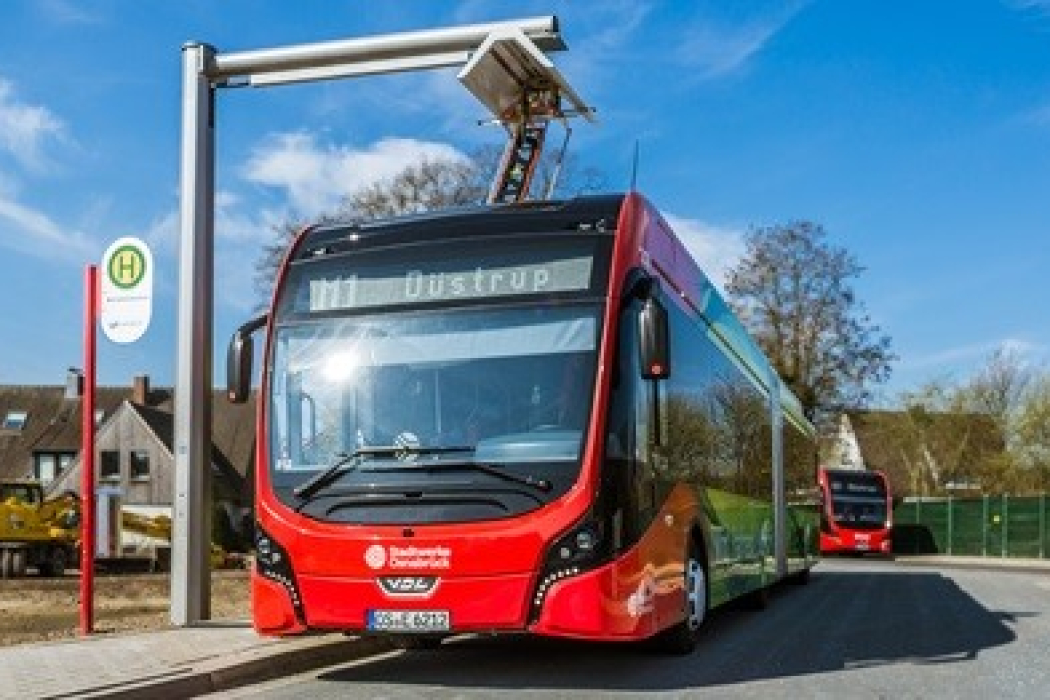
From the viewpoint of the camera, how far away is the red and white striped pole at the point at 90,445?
38.4ft

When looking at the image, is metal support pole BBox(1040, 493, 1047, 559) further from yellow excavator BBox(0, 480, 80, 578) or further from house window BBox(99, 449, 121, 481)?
house window BBox(99, 449, 121, 481)

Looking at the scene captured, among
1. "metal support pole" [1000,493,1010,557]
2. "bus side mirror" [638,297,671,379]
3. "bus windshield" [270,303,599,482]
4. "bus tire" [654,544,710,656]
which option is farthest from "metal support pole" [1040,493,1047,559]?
"bus windshield" [270,303,599,482]

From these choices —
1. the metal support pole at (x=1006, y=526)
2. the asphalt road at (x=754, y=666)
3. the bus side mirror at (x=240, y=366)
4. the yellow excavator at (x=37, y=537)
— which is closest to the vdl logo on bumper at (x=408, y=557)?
the asphalt road at (x=754, y=666)

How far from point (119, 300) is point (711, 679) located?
20.4 ft

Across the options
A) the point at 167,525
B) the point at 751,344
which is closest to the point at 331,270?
the point at 751,344

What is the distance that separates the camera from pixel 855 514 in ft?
150

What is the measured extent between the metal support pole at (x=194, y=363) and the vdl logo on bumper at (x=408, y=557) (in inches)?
166

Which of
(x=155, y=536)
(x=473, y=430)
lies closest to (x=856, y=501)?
(x=155, y=536)

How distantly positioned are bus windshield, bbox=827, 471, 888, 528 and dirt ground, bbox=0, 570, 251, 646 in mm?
24367

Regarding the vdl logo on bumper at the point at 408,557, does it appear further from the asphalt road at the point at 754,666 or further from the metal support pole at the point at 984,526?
the metal support pole at the point at 984,526

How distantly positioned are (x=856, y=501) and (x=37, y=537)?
26.2m

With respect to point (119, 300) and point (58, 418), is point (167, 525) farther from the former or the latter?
point (58, 418)

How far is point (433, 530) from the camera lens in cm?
882

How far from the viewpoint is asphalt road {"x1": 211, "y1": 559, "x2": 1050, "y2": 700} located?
895 centimetres
